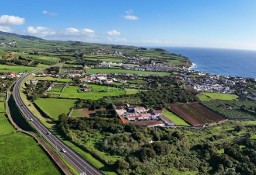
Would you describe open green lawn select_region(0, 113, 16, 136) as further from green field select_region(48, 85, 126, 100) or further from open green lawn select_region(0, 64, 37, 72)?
open green lawn select_region(0, 64, 37, 72)

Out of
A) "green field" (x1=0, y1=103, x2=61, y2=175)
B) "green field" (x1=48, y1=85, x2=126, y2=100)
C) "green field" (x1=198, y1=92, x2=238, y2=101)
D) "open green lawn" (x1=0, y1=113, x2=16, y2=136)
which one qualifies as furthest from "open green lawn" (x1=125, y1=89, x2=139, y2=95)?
"green field" (x1=0, y1=103, x2=61, y2=175)

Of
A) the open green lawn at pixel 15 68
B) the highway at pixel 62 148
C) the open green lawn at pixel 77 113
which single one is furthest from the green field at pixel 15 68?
the open green lawn at pixel 77 113

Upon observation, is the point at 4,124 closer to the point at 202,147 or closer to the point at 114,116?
the point at 114,116

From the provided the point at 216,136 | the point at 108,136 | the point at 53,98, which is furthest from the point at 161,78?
the point at 108,136

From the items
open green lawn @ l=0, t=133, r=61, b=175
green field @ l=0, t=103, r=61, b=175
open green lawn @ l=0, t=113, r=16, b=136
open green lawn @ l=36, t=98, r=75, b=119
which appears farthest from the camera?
open green lawn @ l=36, t=98, r=75, b=119

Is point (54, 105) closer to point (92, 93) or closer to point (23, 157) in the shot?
point (92, 93)

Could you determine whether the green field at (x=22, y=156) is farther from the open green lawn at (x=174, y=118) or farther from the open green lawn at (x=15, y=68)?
the open green lawn at (x=15, y=68)
